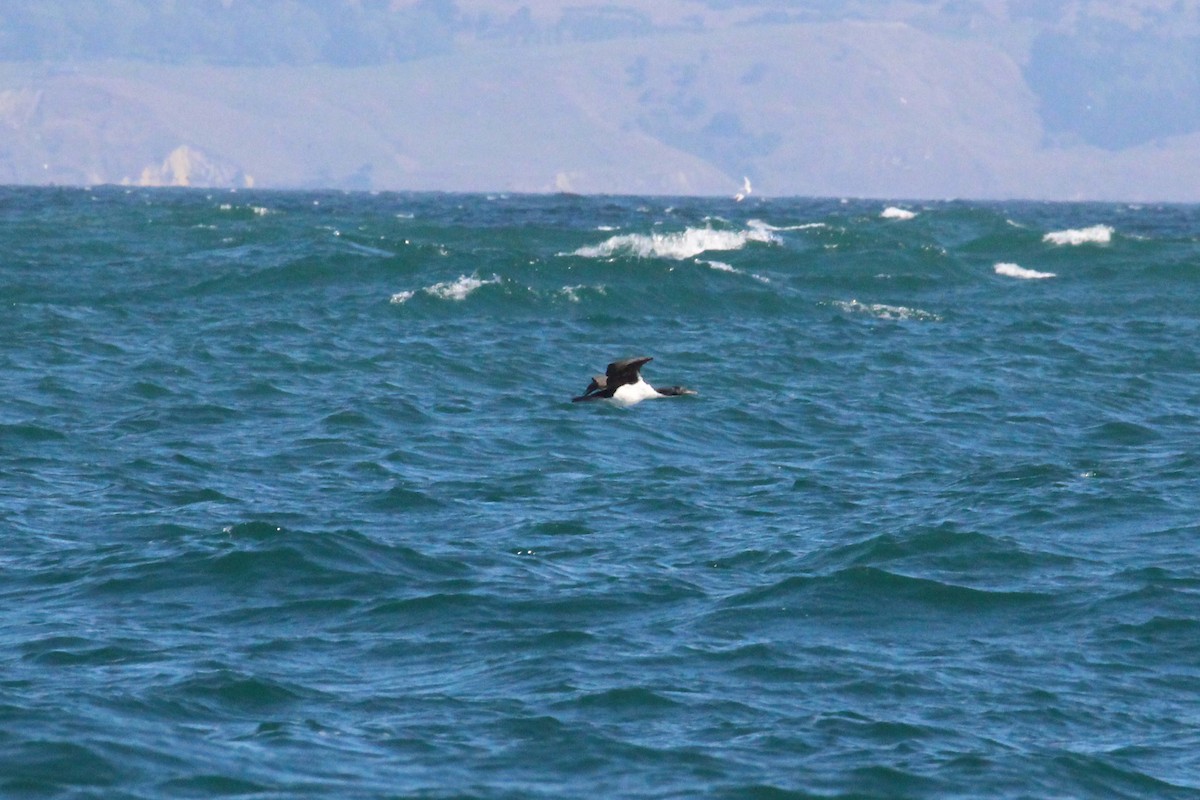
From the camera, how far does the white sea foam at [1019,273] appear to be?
4505 cm

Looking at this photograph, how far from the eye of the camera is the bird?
2120 cm

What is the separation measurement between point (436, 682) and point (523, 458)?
746 centimetres

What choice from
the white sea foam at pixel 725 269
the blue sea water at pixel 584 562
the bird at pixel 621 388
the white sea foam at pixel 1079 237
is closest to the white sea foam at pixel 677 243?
the white sea foam at pixel 725 269

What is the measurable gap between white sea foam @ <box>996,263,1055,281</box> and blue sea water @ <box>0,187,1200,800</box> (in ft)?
46.2

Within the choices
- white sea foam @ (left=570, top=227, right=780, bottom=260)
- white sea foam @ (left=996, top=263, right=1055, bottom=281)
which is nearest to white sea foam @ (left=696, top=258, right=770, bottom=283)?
white sea foam @ (left=570, top=227, right=780, bottom=260)

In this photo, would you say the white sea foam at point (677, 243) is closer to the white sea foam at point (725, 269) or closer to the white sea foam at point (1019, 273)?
the white sea foam at point (725, 269)

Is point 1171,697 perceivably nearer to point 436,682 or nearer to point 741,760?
point 741,760

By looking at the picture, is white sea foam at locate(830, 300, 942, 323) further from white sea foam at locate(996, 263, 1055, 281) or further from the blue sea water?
white sea foam at locate(996, 263, 1055, 281)

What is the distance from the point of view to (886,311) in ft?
114

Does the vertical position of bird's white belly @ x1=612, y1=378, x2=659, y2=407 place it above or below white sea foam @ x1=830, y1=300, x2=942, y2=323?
below

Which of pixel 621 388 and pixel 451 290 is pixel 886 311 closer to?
pixel 451 290

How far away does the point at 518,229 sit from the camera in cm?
5694

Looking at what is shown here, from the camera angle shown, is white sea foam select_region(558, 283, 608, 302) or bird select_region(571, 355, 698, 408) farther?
white sea foam select_region(558, 283, 608, 302)

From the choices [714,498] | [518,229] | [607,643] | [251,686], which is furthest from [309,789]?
[518,229]
